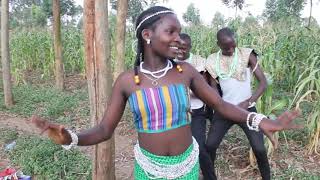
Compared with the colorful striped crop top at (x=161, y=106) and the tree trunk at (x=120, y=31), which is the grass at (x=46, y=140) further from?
the colorful striped crop top at (x=161, y=106)

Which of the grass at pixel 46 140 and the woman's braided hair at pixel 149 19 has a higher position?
the woman's braided hair at pixel 149 19

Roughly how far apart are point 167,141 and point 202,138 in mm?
1477

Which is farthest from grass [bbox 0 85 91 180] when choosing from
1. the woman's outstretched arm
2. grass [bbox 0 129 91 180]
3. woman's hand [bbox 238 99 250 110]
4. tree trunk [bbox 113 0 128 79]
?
the woman's outstretched arm

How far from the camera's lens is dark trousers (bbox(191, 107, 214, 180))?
10.8ft

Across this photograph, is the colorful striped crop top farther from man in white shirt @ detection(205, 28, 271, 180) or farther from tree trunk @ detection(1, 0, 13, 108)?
tree trunk @ detection(1, 0, 13, 108)

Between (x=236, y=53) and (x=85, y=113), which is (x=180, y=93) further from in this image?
(x=85, y=113)

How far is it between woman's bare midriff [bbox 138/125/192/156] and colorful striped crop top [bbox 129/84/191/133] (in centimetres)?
3

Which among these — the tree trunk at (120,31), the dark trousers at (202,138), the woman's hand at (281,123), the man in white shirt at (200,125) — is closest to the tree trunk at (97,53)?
the man in white shirt at (200,125)

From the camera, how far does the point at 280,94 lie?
682 cm

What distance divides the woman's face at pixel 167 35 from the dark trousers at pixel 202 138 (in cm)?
161

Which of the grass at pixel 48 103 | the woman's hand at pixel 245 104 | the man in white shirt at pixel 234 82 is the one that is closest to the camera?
the woman's hand at pixel 245 104

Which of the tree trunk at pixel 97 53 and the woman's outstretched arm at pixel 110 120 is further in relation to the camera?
the tree trunk at pixel 97 53

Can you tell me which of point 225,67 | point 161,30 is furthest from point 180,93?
point 225,67

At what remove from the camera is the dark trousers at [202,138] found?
328 cm
